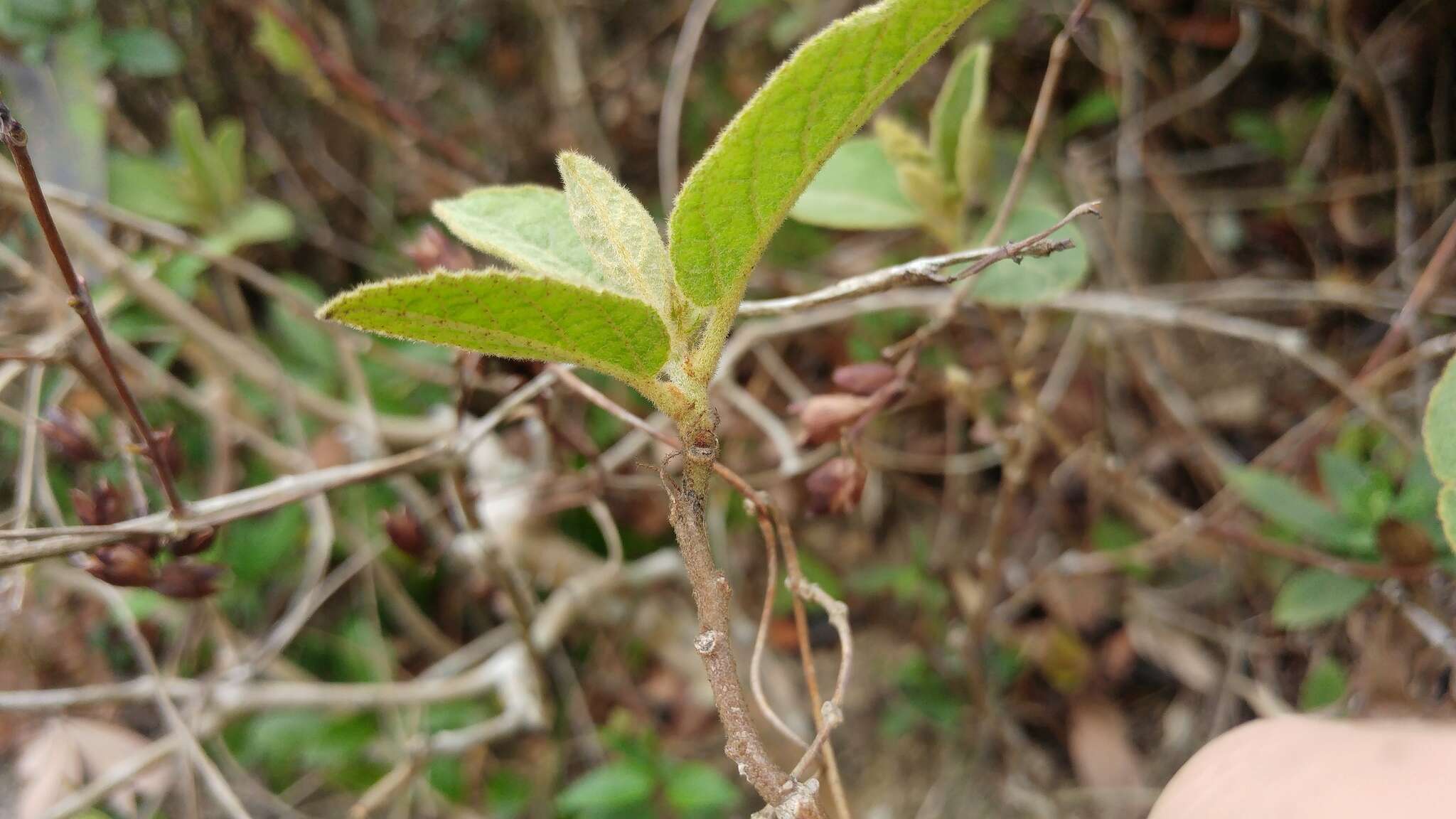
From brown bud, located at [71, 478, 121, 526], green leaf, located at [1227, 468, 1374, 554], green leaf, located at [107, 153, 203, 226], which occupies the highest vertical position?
green leaf, located at [107, 153, 203, 226]

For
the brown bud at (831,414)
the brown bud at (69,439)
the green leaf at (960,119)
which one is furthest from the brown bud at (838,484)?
the brown bud at (69,439)

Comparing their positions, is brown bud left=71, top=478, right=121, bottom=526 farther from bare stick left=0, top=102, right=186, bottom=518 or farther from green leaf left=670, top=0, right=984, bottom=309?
green leaf left=670, top=0, right=984, bottom=309

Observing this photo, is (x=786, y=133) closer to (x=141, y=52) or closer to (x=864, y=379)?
(x=864, y=379)

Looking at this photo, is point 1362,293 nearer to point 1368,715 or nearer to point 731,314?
point 1368,715

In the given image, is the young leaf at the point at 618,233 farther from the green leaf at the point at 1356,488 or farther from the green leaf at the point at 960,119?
the green leaf at the point at 1356,488

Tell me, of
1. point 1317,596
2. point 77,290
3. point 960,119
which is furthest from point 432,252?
point 1317,596

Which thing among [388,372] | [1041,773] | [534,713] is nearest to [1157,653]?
[1041,773]

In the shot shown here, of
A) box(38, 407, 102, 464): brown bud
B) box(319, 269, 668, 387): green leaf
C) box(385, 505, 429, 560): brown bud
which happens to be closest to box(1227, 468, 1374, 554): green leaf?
box(319, 269, 668, 387): green leaf
